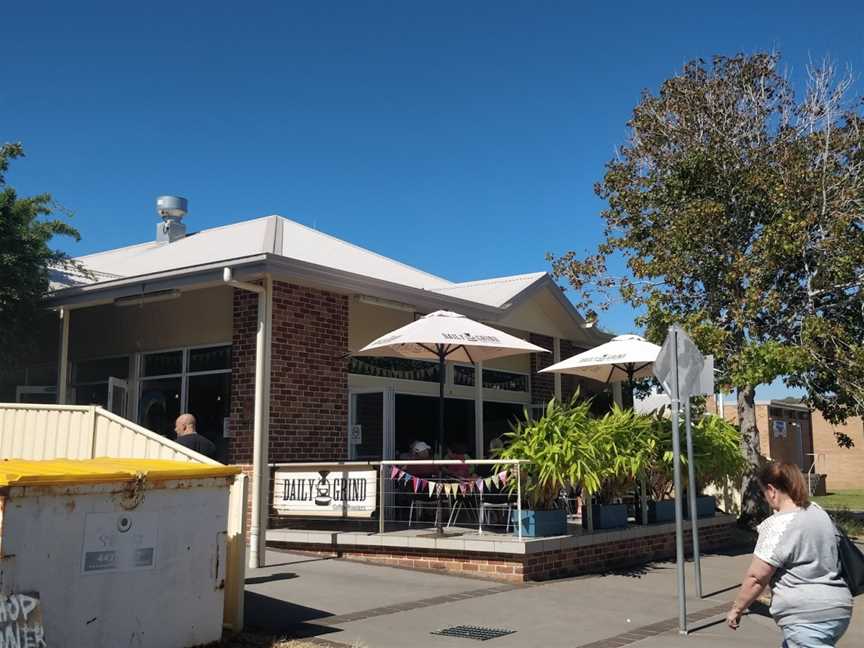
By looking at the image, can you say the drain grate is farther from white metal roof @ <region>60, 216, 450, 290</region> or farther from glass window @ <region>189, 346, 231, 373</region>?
white metal roof @ <region>60, 216, 450, 290</region>

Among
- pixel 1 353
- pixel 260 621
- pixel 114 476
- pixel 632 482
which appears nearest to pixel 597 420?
pixel 632 482

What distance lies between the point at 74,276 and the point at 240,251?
3.07 metres

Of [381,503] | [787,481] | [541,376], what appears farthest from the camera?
[541,376]

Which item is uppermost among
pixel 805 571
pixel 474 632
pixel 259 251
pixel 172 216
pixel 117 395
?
pixel 172 216

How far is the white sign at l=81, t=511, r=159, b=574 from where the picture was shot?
5438 mm

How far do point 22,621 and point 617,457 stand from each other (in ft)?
23.9

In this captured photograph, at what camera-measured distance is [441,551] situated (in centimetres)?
1015

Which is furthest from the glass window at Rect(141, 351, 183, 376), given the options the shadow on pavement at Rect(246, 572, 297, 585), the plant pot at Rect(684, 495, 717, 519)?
the plant pot at Rect(684, 495, 717, 519)

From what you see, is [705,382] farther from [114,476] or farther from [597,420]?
[114,476]

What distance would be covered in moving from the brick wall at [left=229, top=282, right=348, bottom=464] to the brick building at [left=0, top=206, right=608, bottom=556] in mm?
19

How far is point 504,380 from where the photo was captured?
16922mm

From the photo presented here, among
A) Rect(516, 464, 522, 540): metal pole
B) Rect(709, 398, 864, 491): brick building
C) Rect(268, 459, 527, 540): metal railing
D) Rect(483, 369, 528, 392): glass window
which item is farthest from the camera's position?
Rect(709, 398, 864, 491): brick building

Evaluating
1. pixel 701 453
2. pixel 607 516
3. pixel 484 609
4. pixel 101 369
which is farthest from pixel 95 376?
pixel 701 453

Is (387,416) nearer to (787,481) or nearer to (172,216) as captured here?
(172,216)
